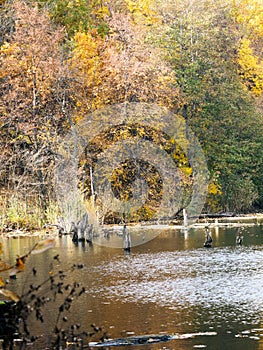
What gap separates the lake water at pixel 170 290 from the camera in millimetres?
12416

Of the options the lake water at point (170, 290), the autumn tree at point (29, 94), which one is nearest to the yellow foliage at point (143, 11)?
the autumn tree at point (29, 94)

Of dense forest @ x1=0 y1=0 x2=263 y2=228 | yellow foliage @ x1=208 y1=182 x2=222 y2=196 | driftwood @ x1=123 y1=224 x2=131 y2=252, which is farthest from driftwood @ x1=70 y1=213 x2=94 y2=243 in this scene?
yellow foliage @ x1=208 y1=182 x2=222 y2=196

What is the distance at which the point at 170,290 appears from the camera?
16.6m

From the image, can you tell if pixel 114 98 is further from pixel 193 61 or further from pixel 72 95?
pixel 193 61

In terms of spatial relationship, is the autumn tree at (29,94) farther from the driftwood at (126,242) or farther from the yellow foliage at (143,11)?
the driftwood at (126,242)

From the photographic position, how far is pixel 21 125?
35.8 meters

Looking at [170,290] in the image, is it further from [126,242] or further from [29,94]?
[29,94]

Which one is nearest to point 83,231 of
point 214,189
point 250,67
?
point 214,189

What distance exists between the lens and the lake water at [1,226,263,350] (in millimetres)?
12416

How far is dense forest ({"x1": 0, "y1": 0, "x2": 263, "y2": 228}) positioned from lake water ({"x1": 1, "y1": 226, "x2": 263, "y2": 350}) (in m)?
8.44

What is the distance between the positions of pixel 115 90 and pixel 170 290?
889 inches

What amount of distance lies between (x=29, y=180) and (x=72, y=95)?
181 inches

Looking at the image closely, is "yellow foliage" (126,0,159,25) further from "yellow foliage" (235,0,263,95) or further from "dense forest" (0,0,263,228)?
"yellow foliage" (235,0,263,95)

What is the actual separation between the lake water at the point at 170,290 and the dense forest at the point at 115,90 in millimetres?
8436
